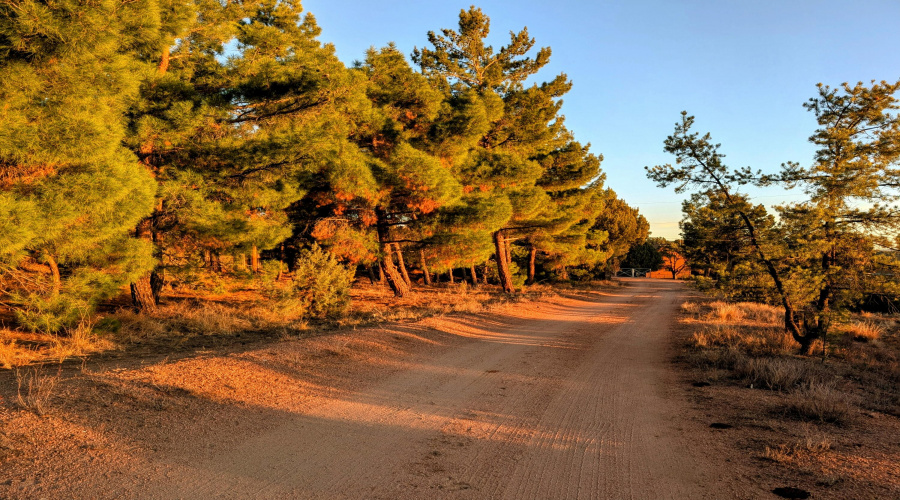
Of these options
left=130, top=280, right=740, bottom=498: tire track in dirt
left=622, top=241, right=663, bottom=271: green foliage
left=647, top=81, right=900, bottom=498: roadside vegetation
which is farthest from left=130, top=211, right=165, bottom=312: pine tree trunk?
left=622, top=241, right=663, bottom=271: green foliage

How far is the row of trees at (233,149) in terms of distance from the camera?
7.24 m

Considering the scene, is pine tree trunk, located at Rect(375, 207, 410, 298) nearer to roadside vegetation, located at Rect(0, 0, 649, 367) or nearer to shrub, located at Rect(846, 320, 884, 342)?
roadside vegetation, located at Rect(0, 0, 649, 367)


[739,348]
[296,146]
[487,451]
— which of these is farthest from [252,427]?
[739,348]

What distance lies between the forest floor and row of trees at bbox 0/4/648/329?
274 centimetres

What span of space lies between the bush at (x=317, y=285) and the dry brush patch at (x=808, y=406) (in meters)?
9.18

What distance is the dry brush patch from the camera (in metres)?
3.84

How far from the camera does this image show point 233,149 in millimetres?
11586

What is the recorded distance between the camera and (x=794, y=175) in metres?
9.21

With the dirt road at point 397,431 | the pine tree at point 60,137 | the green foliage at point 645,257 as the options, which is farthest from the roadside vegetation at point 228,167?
the green foliage at point 645,257

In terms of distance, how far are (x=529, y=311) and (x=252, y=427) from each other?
13516 millimetres

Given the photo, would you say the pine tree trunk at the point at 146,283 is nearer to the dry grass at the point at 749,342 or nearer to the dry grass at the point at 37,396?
the dry grass at the point at 37,396

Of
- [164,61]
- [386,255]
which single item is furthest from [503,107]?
[164,61]

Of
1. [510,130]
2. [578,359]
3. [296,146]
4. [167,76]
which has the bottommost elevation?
[578,359]

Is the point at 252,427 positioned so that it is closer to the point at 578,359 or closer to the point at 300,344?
the point at 300,344
